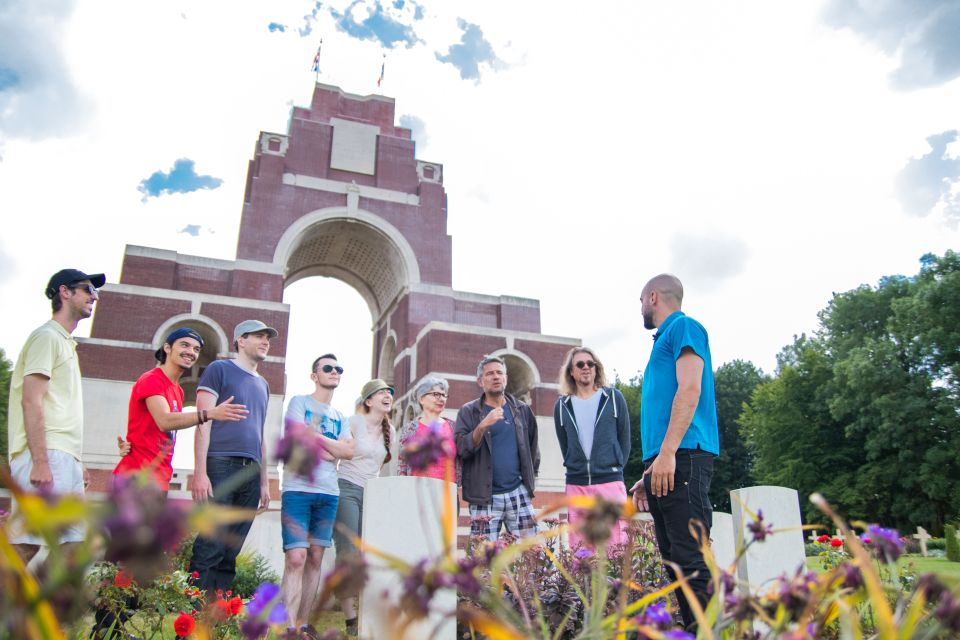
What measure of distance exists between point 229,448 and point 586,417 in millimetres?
2579

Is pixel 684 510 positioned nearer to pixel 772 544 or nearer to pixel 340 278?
pixel 772 544

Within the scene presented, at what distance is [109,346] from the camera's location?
17344 mm

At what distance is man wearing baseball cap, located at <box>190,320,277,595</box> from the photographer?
407 centimetres

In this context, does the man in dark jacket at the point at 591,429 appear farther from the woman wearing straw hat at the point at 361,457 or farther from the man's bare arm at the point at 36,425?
the man's bare arm at the point at 36,425

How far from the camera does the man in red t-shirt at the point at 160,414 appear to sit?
3818 mm

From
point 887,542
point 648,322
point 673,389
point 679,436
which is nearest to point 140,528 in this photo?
point 887,542

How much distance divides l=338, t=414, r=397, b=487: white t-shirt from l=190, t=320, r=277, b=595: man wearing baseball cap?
2.34 feet

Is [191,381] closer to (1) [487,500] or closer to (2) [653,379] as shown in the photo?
(1) [487,500]

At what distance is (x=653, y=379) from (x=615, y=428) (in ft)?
5.80

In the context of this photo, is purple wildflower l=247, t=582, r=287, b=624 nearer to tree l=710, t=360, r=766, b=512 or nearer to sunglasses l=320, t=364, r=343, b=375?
sunglasses l=320, t=364, r=343, b=375

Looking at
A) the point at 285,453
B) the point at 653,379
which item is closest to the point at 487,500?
the point at 653,379

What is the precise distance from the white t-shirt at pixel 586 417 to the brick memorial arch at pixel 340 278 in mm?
13307

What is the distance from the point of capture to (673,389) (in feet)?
11.4

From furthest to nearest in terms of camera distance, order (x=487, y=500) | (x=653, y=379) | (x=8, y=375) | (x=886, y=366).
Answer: (x=8, y=375) < (x=886, y=366) < (x=487, y=500) < (x=653, y=379)
